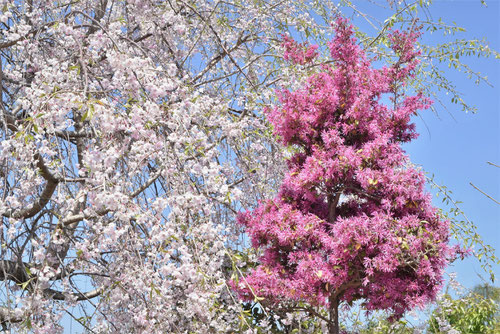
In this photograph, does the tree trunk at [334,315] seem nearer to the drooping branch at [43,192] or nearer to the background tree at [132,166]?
the background tree at [132,166]

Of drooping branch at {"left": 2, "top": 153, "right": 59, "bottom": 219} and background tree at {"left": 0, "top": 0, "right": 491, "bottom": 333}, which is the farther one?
drooping branch at {"left": 2, "top": 153, "right": 59, "bottom": 219}

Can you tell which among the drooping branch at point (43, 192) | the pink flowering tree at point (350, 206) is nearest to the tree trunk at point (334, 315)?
the pink flowering tree at point (350, 206)

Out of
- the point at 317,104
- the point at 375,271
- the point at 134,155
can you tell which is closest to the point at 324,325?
the point at 375,271

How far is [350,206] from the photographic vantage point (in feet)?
12.8

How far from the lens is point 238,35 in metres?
5.23

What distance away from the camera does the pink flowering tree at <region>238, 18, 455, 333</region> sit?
3316mm

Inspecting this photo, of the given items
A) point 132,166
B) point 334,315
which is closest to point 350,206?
point 334,315

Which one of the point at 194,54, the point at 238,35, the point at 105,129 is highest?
the point at 238,35

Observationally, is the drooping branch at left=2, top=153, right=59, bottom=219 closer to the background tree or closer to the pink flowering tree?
the background tree

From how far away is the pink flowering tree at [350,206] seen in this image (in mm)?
3316

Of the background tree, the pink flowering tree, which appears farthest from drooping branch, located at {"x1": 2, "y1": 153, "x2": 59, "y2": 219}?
the pink flowering tree

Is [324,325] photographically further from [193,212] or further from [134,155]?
[134,155]

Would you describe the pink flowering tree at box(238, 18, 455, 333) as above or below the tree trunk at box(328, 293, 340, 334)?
above

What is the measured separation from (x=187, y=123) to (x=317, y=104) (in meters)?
1.12
